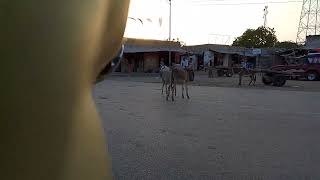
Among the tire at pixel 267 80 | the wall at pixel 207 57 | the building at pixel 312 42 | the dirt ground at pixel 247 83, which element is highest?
the building at pixel 312 42

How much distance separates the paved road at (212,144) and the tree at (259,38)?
7599 cm

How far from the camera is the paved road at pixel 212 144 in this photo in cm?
567

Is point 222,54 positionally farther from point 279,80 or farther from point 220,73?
point 279,80

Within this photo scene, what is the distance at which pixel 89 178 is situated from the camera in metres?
1.22

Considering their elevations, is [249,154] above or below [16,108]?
below

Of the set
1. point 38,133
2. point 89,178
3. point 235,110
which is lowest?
point 235,110

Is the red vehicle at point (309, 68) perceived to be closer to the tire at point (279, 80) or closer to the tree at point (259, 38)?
the tire at point (279, 80)

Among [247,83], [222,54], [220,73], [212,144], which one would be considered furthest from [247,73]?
[222,54]

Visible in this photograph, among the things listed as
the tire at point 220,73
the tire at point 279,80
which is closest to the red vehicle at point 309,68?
the tire at point 220,73

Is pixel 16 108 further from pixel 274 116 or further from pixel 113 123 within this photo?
pixel 274 116

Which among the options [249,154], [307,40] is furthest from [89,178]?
[307,40]

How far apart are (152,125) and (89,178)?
8437 millimetres

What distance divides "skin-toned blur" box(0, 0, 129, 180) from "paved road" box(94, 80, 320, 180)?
4.19 metres

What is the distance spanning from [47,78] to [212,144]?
6591mm
